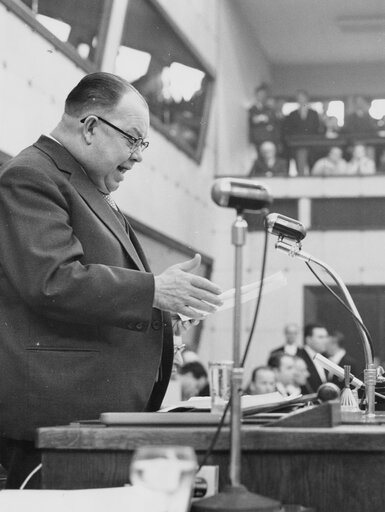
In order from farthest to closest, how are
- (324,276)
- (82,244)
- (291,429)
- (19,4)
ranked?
(324,276), (19,4), (82,244), (291,429)

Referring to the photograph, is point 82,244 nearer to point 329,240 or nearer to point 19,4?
point 19,4

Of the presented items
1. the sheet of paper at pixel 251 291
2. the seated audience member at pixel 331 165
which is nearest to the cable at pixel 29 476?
the sheet of paper at pixel 251 291

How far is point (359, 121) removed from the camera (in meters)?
15.0

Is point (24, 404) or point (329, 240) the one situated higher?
point (329, 240)

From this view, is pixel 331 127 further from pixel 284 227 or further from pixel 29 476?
pixel 29 476

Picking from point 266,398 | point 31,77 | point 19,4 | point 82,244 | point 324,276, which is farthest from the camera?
point 324,276

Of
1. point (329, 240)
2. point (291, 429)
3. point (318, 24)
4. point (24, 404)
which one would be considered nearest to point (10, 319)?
point (24, 404)

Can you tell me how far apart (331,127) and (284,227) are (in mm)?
12902

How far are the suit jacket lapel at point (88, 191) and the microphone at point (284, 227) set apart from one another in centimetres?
34

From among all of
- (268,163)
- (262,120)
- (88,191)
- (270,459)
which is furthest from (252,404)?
(262,120)

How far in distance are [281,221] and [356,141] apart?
12527 millimetres

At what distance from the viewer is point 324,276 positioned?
43.7 feet

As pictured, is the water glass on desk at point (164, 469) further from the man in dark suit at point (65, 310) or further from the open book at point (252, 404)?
the man in dark suit at point (65, 310)

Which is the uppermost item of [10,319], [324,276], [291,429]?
[324,276]
